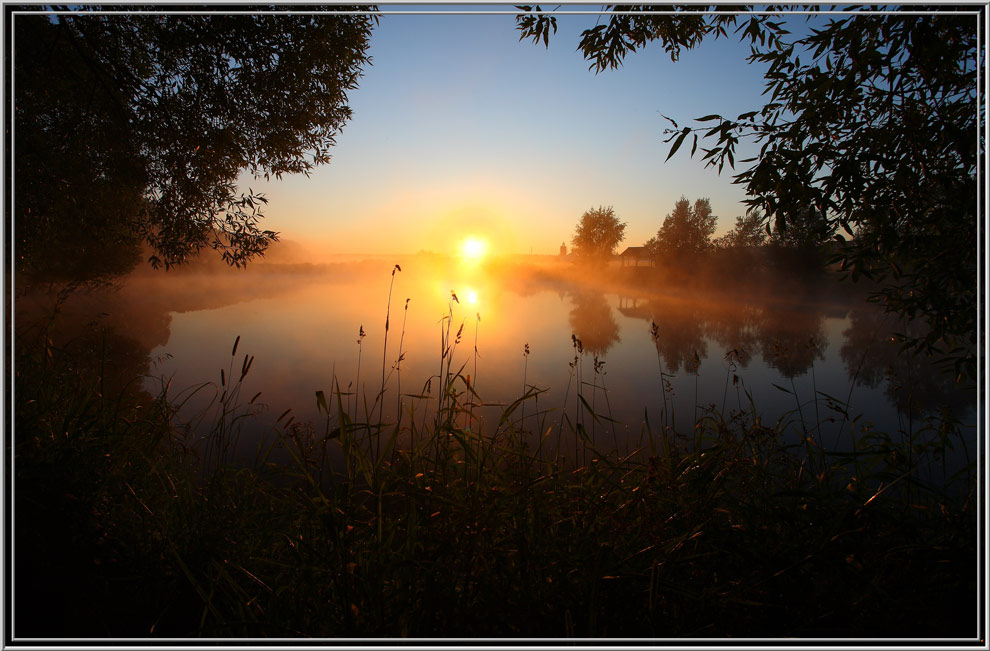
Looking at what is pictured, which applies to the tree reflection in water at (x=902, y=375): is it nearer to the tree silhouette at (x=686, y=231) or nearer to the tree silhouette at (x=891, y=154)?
the tree silhouette at (x=891, y=154)

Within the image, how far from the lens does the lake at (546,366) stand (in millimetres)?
5293

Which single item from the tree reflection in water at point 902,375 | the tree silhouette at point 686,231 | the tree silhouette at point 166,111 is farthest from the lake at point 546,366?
the tree silhouette at point 686,231

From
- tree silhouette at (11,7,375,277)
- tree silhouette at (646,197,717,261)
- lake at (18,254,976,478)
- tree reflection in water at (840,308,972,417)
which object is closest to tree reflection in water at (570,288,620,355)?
lake at (18,254,976,478)

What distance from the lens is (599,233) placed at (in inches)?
1264

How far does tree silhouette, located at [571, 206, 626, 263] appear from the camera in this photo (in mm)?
31984

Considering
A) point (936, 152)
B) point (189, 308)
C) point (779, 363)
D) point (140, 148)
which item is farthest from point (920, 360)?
point (189, 308)

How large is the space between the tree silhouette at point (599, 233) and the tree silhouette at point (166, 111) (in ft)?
93.2

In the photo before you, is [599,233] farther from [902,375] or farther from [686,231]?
[902,375]

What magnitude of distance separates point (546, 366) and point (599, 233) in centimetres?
2511

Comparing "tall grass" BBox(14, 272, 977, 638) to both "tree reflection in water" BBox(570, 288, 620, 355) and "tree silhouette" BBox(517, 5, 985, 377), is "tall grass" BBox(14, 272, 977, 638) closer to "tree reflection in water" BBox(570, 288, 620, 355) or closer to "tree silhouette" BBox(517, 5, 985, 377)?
"tree silhouette" BBox(517, 5, 985, 377)

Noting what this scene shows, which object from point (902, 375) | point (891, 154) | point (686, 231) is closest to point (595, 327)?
point (902, 375)

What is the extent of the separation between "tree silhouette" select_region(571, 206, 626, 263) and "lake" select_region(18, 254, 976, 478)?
9505 mm

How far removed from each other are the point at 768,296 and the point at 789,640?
35.5 meters

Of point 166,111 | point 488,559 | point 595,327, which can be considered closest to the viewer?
point 488,559
